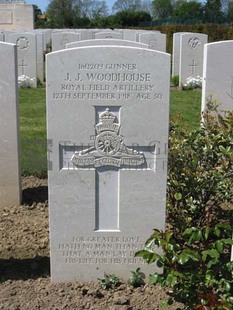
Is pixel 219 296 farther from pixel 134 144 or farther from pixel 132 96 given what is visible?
pixel 132 96

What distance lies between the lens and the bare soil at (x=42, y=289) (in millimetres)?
3141

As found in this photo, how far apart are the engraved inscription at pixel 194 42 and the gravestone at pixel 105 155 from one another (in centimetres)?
1111

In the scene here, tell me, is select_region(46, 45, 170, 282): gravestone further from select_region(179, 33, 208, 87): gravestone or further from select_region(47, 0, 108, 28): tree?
select_region(47, 0, 108, 28): tree

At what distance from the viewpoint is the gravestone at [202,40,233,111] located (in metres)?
5.13

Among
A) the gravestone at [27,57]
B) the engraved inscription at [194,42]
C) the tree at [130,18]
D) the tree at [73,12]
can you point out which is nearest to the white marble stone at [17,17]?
the tree at [73,12]

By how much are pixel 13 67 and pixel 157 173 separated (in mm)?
1889

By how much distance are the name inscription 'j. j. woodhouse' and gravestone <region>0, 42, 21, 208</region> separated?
1.56 metres

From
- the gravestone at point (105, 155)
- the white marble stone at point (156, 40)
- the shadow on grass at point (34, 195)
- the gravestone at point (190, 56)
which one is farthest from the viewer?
the white marble stone at point (156, 40)

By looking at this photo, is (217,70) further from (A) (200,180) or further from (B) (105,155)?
(B) (105,155)

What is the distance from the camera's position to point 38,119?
9.09 m

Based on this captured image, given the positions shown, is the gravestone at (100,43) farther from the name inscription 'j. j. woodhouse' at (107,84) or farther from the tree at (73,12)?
the tree at (73,12)

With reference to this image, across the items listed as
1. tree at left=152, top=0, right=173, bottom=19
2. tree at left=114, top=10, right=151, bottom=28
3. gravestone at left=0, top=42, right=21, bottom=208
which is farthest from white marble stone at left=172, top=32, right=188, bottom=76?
tree at left=152, top=0, right=173, bottom=19

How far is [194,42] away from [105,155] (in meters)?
11.3

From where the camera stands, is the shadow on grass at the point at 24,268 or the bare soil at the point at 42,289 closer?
the bare soil at the point at 42,289
